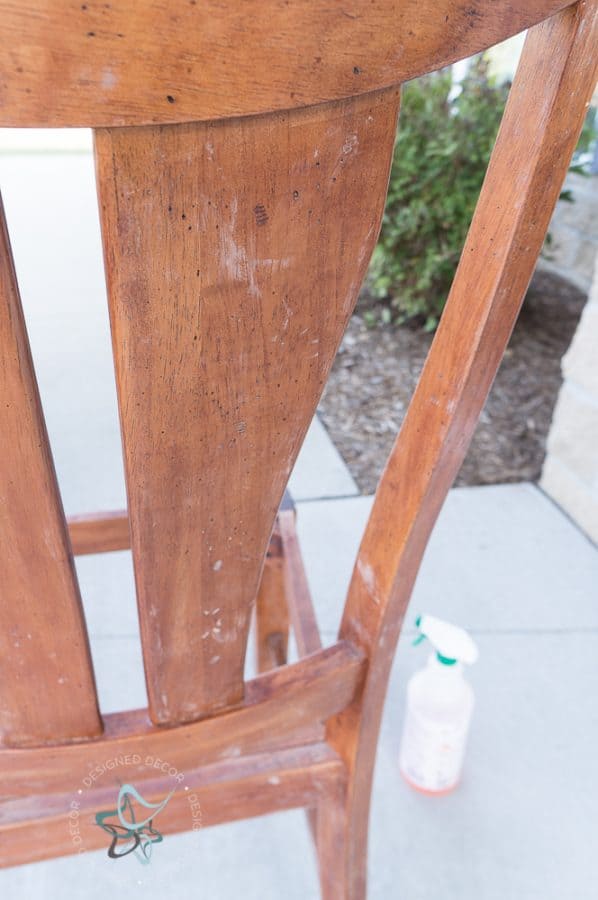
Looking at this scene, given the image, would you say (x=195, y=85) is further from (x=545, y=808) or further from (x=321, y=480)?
(x=321, y=480)

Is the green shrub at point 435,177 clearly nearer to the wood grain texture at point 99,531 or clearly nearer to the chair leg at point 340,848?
the wood grain texture at point 99,531

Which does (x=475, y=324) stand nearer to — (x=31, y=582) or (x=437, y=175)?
(x=31, y=582)

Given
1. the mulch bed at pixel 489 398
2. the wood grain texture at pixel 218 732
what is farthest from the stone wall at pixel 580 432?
the wood grain texture at pixel 218 732

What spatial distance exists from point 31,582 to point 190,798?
367 millimetres

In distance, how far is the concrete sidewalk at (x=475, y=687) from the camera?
50.6 inches

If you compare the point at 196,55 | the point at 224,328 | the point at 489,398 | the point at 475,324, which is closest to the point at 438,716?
the point at 475,324

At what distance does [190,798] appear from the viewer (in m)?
0.80

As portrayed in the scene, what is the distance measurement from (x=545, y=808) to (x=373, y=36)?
4.71ft

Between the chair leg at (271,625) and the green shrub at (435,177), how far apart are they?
2.07m

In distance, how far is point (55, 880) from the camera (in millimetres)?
1276

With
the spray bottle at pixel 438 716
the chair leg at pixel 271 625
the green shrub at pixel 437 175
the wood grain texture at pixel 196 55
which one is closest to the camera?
the wood grain texture at pixel 196 55

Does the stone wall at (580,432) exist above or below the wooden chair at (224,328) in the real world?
below

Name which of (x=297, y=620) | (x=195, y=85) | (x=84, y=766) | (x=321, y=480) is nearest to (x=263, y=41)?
(x=195, y=85)

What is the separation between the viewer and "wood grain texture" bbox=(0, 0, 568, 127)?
32 centimetres
